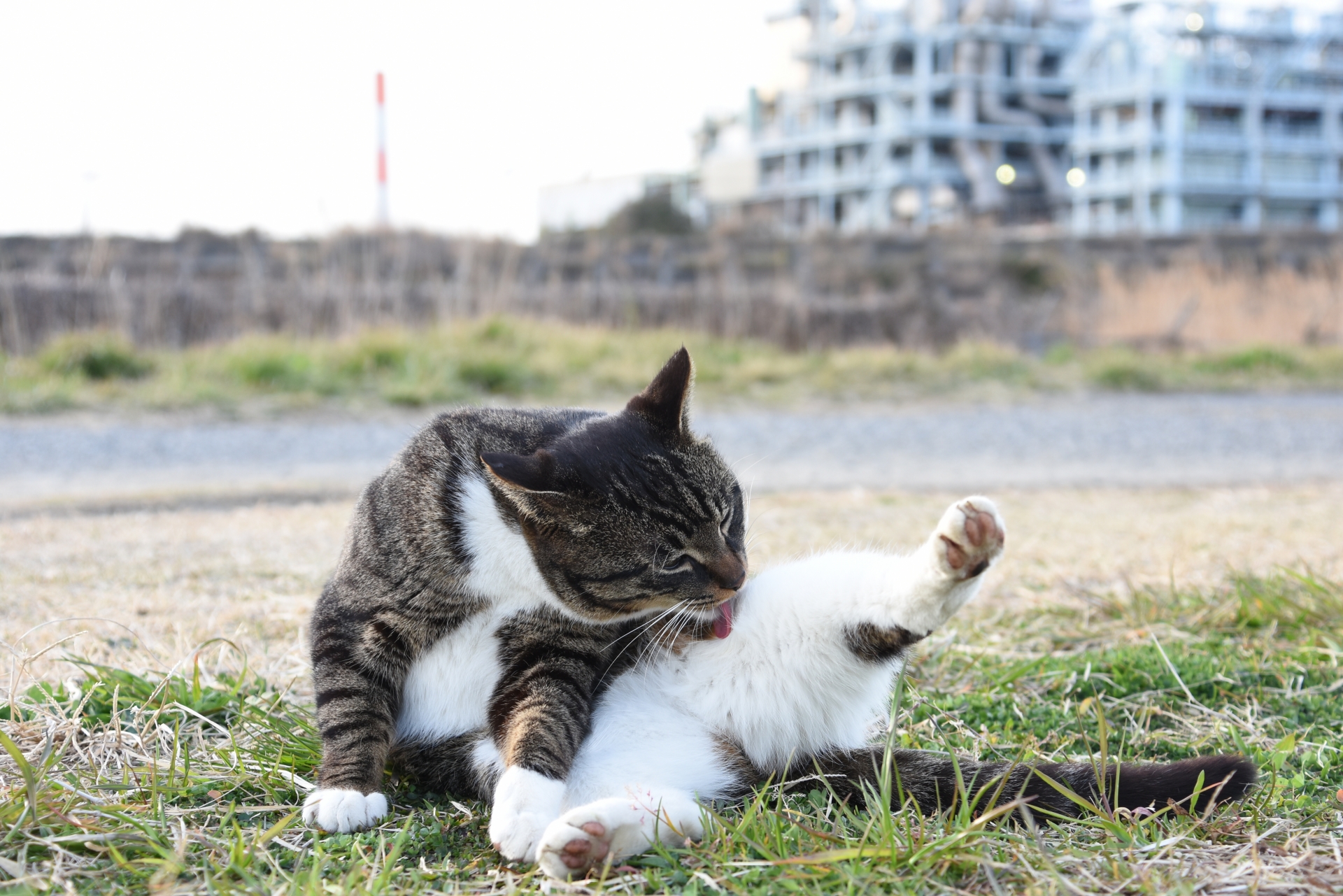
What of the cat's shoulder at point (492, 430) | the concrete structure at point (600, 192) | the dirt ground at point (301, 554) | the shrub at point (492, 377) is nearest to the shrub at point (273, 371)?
the shrub at point (492, 377)

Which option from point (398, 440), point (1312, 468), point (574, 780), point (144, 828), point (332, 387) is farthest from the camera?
point (332, 387)

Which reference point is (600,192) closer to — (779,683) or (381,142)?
(381,142)

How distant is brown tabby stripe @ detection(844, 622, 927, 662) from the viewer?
1888 mm

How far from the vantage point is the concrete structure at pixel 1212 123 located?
44.3m

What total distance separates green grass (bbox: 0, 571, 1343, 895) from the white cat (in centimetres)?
11

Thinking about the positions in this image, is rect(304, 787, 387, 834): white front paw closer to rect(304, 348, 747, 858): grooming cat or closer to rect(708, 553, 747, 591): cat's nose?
rect(304, 348, 747, 858): grooming cat

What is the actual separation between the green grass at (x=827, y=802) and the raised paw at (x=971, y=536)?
1.04ft

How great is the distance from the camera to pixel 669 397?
2205 millimetres

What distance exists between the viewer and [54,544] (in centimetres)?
394

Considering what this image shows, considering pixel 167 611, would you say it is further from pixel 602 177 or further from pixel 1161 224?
pixel 602 177

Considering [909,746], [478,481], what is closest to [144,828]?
[478,481]

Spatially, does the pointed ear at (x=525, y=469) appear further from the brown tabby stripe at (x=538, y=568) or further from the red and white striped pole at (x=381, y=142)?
the red and white striped pole at (x=381, y=142)

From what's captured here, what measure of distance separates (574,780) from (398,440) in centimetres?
588

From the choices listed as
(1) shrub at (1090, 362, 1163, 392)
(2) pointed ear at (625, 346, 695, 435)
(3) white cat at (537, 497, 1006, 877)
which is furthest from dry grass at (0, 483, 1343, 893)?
(1) shrub at (1090, 362, 1163, 392)
